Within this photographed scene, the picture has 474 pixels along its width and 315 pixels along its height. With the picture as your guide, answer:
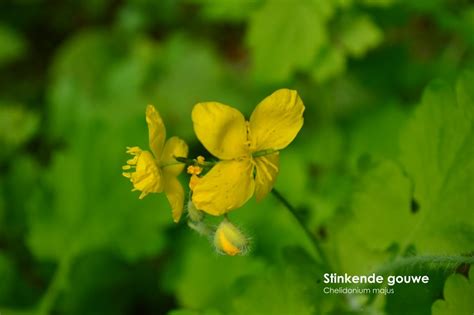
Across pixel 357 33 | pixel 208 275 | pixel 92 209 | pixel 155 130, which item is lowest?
pixel 208 275

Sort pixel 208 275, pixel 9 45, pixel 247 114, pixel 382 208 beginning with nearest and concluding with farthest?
pixel 382 208 < pixel 208 275 < pixel 247 114 < pixel 9 45

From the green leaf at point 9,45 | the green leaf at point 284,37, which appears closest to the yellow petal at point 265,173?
the green leaf at point 284,37

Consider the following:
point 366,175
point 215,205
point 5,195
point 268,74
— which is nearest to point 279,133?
point 215,205

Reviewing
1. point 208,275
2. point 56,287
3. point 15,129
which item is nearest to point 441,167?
point 208,275

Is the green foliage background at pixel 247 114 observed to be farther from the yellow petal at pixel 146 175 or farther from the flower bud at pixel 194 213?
the yellow petal at pixel 146 175

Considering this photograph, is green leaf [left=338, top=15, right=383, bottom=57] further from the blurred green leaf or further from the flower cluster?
the blurred green leaf

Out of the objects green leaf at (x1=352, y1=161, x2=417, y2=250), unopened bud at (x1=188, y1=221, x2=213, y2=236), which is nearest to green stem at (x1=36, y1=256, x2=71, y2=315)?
unopened bud at (x1=188, y1=221, x2=213, y2=236)

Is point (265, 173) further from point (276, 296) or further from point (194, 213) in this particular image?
point (276, 296)
